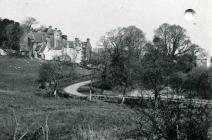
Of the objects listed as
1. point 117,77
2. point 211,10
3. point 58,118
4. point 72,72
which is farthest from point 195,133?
point 72,72

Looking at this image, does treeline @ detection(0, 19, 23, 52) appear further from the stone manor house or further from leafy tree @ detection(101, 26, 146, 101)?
leafy tree @ detection(101, 26, 146, 101)

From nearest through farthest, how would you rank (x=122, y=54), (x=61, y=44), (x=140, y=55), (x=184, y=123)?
(x=184, y=123), (x=122, y=54), (x=140, y=55), (x=61, y=44)

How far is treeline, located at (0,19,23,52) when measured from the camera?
100m

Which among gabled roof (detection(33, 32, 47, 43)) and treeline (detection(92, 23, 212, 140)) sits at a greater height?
gabled roof (detection(33, 32, 47, 43))

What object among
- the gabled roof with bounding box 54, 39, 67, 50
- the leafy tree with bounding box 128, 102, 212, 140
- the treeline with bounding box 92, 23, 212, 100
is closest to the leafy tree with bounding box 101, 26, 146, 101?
the treeline with bounding box 92, 23, 212, 100

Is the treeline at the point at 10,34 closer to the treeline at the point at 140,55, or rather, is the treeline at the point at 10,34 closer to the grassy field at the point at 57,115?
the grassy field at the point at 57,115

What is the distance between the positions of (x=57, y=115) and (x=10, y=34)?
75435mm

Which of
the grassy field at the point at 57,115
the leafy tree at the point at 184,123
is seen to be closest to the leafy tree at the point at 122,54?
the grassy field at the point at 57,115

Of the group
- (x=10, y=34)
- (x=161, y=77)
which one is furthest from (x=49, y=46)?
(x=161, y=77)

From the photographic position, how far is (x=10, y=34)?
101 m

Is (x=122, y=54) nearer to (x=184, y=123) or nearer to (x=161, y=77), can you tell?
(x=161, y=77)

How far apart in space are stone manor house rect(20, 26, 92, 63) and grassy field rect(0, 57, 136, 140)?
27778 millimetres

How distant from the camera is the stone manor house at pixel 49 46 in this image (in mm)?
103125

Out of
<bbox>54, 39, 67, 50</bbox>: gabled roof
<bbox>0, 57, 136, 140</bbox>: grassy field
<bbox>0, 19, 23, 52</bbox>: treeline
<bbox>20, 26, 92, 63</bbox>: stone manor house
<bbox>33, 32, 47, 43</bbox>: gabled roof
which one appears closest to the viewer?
<bbox>0, 57, 136, 140</bbox>: grassy field
